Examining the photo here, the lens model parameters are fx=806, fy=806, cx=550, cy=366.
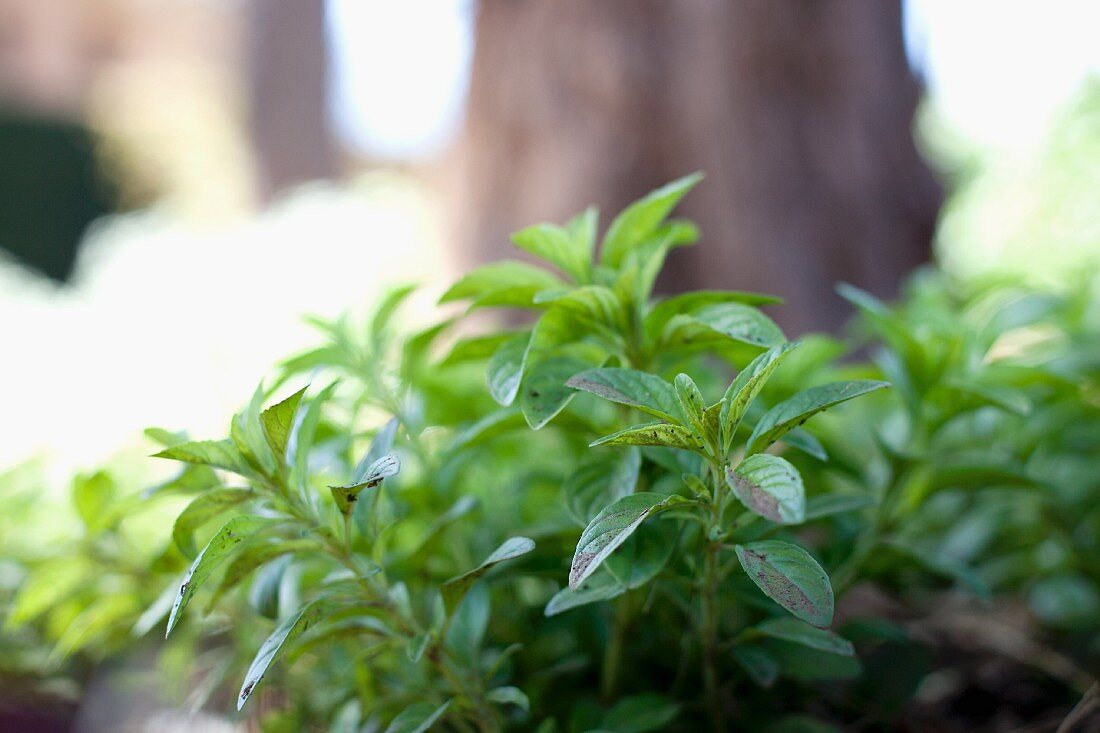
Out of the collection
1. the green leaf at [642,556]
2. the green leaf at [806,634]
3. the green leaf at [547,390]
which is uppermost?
the green leaf at [547,390]

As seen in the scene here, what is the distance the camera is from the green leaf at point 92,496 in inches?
30.3

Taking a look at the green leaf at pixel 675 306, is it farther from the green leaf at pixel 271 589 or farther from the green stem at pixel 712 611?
the green leaf at pixel 271 589

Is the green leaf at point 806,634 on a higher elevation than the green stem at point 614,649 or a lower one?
higher

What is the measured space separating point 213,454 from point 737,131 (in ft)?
5.33

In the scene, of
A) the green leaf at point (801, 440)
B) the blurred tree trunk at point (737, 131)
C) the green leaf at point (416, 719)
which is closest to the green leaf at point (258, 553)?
the green leaf at point (416, 719)

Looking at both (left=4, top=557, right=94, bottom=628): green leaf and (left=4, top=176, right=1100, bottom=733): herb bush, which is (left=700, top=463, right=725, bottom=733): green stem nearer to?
(left=4, top=176, right=1100, bottom=733): herb bush

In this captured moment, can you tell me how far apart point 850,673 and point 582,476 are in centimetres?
26

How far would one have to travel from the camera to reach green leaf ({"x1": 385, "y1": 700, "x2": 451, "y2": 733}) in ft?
1.68

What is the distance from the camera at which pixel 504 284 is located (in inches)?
25.5

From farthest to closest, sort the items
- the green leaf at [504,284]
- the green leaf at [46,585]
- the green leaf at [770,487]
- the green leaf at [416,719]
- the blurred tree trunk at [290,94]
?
the blurred tree trunk at [290,94] → the green leaf at [46,585] → the green leaf at [504,284] → the green leaf at [416,719] → the green leaf at [770,487]

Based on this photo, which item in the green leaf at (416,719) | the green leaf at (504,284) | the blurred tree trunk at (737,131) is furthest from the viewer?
the blurred tree trunk at (737,131)

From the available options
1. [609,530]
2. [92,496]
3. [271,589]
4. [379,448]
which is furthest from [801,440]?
[92,496]

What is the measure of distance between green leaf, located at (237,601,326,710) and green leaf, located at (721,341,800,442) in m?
0.28

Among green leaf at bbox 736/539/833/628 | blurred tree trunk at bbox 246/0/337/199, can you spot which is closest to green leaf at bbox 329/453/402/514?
green leaf at bbox 736/539/833/628
